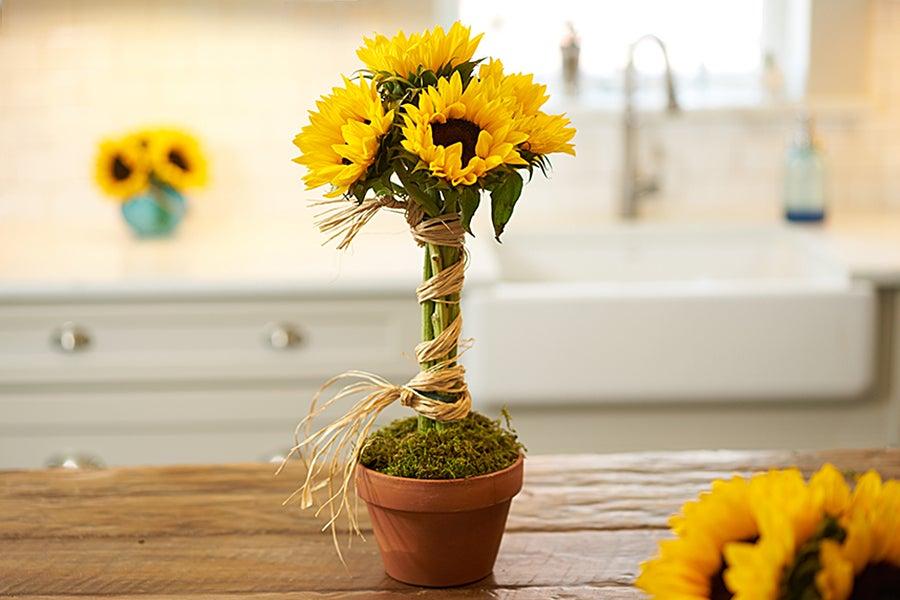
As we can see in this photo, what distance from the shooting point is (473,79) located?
1.06m

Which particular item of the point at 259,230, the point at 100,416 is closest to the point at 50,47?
the point at 259,230

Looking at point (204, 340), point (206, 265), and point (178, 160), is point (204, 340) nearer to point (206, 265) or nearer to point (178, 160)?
point (206, 265)

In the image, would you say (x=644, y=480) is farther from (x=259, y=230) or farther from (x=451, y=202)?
(x=259, y=230)

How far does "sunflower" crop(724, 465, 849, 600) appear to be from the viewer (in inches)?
28.0

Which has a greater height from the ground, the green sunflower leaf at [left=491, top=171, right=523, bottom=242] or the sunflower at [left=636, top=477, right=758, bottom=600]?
the green sunflower leaf at [left=491, top=171, right=523, bottom=242]

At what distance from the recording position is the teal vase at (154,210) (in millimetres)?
3031

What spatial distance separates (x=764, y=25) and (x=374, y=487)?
2.61 metres

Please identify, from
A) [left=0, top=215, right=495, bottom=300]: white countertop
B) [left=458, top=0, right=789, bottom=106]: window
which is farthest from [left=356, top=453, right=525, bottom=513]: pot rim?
[left=458, top=0, right=789, bottom=106]: window

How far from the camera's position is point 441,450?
1121 mm

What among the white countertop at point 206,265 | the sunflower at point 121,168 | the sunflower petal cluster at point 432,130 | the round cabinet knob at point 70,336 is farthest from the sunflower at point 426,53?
the sunflower at point 121,168

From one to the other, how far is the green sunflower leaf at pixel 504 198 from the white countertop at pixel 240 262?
4.30 feet

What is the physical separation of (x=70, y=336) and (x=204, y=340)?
28 cm

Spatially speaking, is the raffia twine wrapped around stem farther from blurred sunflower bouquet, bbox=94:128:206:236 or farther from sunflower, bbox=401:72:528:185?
blurred sunflower bouquet, bbox=94:128:206:236

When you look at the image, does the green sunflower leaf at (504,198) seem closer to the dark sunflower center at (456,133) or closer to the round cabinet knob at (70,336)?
the dark sunflower center at (456,133)
